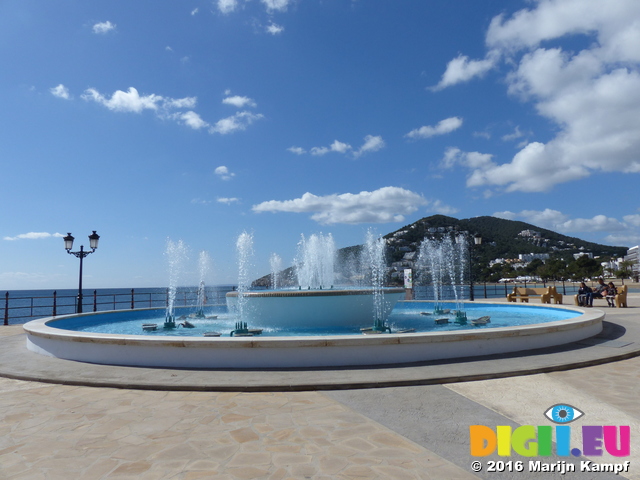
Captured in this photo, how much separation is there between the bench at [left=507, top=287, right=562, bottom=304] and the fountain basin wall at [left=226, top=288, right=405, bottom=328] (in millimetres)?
10431

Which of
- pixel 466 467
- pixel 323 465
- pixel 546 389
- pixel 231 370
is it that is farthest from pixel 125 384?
pixel 546 389

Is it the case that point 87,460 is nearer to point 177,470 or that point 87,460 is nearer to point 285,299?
point 177,470

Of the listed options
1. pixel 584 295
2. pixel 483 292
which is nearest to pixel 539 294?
pixel 584 295

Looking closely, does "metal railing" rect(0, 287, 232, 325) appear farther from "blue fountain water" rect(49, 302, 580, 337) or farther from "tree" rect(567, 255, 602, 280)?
"tree" rect(567, 255, 602, 280)

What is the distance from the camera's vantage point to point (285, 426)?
4273 mm

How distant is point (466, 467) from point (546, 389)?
2.77 m

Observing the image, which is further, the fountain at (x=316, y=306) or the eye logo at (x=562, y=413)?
the fountain at (x=316, y=306)

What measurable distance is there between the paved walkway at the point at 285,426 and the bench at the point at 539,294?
13.2 metres

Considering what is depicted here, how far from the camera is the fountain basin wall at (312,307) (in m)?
11.1

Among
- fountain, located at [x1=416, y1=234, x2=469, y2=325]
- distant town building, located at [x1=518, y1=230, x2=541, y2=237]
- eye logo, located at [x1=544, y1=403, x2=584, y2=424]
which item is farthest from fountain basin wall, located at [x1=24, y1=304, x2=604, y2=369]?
distant town building, located at [x1=518, y1=230, x2=541, y2=237]

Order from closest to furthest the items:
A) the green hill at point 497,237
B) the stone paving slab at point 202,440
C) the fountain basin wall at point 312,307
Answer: the stone paving slab at point 202,440 → the fountain basin wall at point 312,307 → the green hill at point 497,237

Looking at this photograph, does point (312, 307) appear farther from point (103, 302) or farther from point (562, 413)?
point (103, 302)

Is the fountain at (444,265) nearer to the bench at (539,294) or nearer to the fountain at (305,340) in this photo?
the bench at (539,294)

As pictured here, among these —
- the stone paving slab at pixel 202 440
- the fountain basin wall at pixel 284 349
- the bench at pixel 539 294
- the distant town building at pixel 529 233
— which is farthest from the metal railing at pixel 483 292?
the distant town building at pixel 529 233
